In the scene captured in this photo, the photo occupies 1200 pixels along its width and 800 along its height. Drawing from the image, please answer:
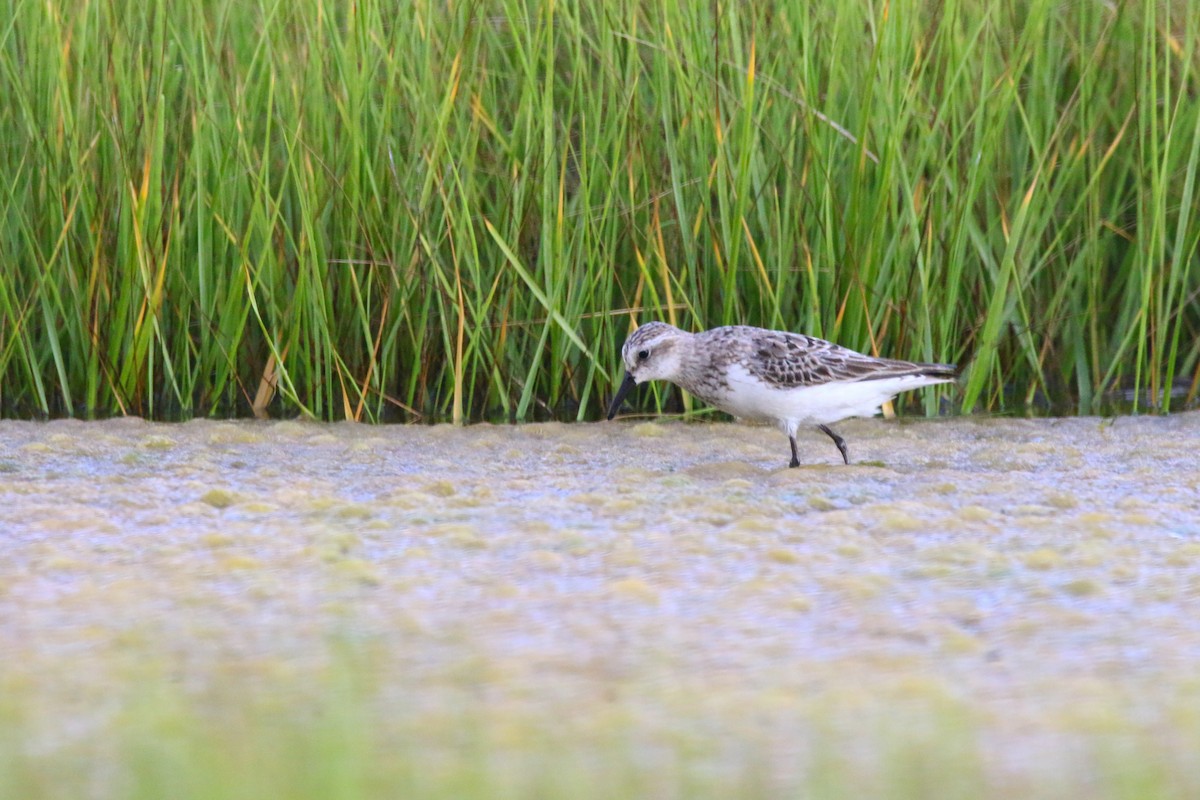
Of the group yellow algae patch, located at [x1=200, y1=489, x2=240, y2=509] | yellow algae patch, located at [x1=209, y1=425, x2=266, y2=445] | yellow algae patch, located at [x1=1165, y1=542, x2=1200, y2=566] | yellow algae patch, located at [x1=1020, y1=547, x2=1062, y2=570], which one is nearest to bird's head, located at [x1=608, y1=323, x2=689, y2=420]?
yellow algae patch, located at [x1=209, y1=425, x2=266, y2=445]

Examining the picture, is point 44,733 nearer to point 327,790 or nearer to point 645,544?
point 327,790

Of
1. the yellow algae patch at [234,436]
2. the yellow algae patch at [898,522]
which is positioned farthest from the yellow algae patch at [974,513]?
the yellow algae patch at [234,436]

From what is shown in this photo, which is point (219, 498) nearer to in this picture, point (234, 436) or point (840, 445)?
point (234, 436)

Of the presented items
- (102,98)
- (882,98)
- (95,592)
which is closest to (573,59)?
(882,98)

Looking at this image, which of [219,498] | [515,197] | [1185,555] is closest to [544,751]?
[1185,555]

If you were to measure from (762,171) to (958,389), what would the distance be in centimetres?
92

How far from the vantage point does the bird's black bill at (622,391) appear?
396 centimetres

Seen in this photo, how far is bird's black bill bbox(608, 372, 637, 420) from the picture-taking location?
156 inches

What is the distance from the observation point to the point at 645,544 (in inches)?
106

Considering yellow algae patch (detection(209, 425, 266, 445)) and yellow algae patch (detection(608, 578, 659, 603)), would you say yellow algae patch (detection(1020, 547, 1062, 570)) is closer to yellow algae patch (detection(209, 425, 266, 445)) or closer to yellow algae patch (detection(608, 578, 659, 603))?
yellow algae patch (detection(608, 578, 659, 603))

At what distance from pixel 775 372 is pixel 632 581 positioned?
4.44ft

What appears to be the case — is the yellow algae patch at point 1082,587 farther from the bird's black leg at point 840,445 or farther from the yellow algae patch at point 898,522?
the bird's black leg at point 840,445

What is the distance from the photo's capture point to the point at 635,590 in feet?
7.81

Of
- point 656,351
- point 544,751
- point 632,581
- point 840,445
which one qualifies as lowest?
point 544,751
